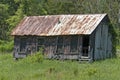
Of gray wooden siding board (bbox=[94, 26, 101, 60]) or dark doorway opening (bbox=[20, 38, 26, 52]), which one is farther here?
dark doorway opening (bbox=[20, 38, 26, 52])

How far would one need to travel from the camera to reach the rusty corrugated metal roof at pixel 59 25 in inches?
1553

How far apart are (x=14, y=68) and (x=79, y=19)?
1125 centimetres

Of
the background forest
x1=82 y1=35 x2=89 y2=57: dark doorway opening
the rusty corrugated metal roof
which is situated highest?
the background forest

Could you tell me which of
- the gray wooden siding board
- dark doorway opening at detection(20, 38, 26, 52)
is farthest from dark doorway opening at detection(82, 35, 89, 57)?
dark doorway opening at detection(20, 38, 26, 52)

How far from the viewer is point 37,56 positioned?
3562 centimetres

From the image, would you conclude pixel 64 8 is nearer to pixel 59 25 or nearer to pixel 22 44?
pixel 22 44

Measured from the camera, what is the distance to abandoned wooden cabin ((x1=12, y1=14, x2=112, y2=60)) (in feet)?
129

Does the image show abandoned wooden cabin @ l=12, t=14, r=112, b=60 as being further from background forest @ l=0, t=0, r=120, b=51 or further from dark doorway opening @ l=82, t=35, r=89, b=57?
background forest @ l=0, t=0, r=120, b=51

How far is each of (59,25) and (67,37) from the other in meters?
2.07

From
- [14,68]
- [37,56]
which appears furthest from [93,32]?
[14,68]

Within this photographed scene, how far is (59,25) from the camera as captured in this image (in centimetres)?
4169

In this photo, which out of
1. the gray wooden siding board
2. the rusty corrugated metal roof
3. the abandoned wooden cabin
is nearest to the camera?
the abandoned wooden cabin

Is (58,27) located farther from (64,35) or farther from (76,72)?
(76,72)

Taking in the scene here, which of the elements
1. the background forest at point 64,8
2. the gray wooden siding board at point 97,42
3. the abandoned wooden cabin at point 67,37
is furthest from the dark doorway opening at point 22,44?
the background forest at point 64,8
